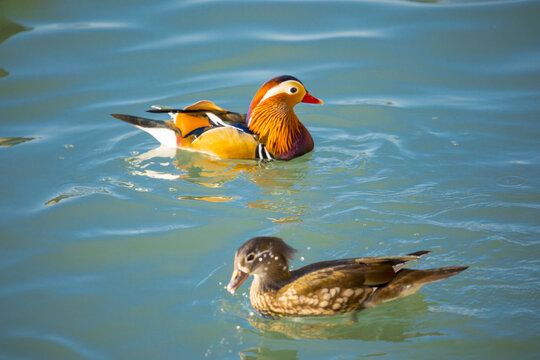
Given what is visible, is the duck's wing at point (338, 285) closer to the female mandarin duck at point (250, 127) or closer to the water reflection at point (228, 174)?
the water reflection at point (228, 174)

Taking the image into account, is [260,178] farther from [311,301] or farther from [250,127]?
[311,301]

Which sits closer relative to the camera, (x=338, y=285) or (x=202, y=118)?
(x=338, y=285)

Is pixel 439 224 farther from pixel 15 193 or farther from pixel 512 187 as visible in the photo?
pixel 15 193

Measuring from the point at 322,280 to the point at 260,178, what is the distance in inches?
99.1

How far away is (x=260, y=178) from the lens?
282 inches

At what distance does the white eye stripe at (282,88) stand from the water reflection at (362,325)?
332 cm

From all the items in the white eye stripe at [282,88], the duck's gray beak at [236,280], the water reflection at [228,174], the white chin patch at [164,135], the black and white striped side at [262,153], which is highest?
the white eye stripe at [282,88]

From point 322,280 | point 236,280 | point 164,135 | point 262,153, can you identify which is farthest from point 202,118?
point 322,280

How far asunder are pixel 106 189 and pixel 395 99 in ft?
13.4

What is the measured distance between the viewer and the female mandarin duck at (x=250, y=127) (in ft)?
24.7

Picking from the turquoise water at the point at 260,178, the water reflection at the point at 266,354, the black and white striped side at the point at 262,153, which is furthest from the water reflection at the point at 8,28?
the water reflection at the point at 266,354

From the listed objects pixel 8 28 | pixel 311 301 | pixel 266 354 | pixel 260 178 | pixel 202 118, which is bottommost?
pixel 266 354

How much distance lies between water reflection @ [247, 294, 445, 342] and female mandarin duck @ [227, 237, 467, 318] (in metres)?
0.08

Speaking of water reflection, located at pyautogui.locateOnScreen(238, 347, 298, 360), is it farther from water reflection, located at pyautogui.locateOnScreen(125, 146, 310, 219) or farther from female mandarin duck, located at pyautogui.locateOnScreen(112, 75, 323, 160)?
female mandarin duck, located at pyautogui.locateOnScreen(112, 75, 323, 160)
